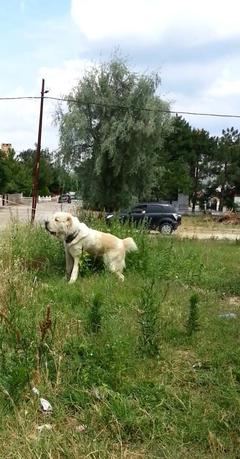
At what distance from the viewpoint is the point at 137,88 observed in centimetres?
3456

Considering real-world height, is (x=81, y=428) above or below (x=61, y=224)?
below

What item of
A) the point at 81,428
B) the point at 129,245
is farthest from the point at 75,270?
the point at 81,428

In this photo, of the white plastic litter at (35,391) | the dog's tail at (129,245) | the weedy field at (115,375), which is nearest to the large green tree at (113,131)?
the dog's tail at (129,245)

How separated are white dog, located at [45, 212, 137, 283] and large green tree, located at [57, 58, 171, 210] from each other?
24042 mm

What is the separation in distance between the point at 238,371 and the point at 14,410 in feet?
5.98

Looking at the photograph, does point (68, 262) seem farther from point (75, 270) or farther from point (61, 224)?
point (61, 224)

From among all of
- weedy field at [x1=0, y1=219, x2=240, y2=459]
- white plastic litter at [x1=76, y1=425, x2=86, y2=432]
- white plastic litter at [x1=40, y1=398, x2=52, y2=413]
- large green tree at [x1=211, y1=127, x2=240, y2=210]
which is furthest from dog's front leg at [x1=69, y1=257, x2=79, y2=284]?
large green tree at [x1=211, y1=127, x2=240, y2=210]

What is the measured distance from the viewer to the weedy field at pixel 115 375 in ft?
12.1

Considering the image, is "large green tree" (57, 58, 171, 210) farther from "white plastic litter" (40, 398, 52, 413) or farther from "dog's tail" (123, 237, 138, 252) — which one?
"white plastic litter" (40, 398, 52, 413)

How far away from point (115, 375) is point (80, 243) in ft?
16.3

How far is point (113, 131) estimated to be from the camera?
33406mm

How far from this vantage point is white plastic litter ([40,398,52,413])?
4.07 meters

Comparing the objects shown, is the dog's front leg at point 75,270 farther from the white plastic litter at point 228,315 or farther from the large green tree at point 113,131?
the large green tree at point 113,131

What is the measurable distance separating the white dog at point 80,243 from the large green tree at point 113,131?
24.0 m
